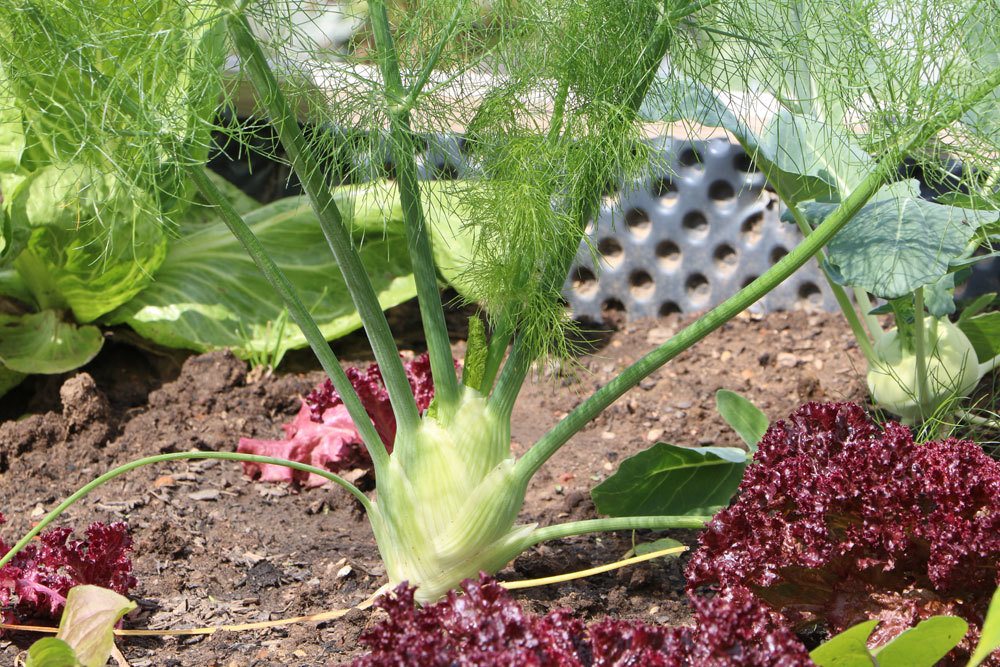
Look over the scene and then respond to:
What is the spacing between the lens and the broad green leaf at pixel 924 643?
96cm

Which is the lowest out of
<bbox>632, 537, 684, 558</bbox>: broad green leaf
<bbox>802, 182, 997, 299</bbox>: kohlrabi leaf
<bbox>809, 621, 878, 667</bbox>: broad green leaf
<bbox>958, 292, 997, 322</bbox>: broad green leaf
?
<bbox>632, 537, 684, 558</bbox>: broad green leaf

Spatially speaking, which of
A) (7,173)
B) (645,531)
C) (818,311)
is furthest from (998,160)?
(7,173)

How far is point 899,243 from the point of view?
1532mm

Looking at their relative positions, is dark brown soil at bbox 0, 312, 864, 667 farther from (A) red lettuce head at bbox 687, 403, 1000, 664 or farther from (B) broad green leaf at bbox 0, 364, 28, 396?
(A) red lettuce head at bbox 687, 403, 1000, 664

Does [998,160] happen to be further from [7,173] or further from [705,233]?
[7,173]

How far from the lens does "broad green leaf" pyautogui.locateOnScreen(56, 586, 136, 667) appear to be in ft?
3.78

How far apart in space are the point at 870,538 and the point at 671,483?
51 centimetres

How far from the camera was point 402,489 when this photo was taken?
1.45 metres

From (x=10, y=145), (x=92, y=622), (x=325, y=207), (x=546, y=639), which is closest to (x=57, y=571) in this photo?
(x=92, y=622)

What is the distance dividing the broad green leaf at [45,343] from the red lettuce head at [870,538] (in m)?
1.68

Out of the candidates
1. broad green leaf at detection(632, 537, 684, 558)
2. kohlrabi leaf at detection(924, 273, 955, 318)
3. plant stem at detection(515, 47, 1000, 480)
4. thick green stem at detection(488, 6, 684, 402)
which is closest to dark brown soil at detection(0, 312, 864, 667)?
broad green leaf at detection(632, 537, 684, 558)

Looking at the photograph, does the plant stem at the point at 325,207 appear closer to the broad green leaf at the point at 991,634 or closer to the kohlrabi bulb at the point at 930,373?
the broad green leaf at the point at 991,634

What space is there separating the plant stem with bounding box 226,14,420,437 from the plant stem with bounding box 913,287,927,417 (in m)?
0.91

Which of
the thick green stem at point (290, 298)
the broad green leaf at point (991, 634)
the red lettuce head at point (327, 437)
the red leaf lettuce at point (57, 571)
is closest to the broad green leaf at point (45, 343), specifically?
the red lettuce head at point (327, 437)
